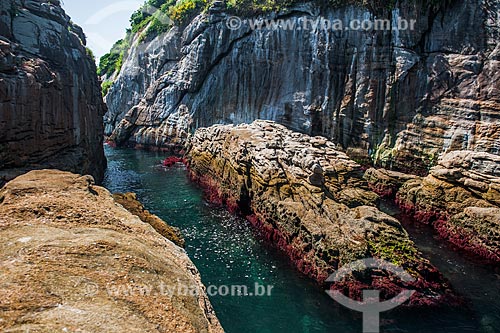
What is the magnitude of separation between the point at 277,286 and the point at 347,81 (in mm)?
33169

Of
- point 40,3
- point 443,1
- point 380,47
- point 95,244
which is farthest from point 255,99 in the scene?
point 95,244

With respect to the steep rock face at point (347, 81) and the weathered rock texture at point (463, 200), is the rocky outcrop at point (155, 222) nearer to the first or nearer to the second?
the weathered rock texture at point (463, 200)

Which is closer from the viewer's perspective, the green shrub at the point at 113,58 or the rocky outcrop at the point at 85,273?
the rocky outcrop at the point at 85,273

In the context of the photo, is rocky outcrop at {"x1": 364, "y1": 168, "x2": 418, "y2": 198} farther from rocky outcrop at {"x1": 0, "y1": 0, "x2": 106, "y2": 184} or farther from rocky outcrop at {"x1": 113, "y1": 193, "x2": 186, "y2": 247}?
rocky outcrop at {"x1": 0, "y1": 0, "x2": 106, "y2": 184}

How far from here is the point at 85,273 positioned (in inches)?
324

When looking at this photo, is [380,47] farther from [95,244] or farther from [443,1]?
[95,244]

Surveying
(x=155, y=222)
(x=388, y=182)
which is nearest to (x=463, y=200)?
(x=388, y=182)

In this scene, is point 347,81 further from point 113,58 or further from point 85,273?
point 113,58

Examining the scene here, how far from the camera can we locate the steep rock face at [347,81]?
33.7 meters

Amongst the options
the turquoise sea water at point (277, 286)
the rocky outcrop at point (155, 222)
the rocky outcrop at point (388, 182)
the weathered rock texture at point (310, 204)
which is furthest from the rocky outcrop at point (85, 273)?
the rocky outcrop at point (388, 182)

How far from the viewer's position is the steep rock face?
33725 mm

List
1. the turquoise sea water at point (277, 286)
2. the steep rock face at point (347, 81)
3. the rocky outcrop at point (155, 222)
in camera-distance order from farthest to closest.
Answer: the steep rock face at point (347, 81) → the rocky outcrop at point (155, 222) → the turquoise sea water at point (277, 286)

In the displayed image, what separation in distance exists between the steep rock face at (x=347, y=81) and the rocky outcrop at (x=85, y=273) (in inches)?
1217

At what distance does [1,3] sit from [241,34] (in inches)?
1349
